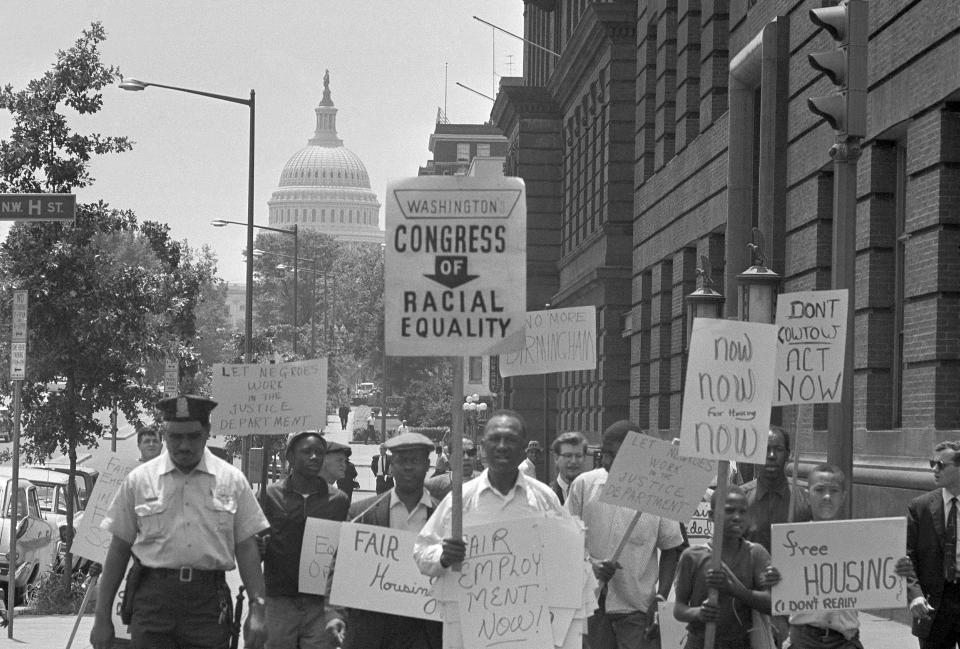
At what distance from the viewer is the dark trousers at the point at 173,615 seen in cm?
832

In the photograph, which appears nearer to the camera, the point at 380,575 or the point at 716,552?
the point at 716,552

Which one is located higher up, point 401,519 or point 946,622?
point 401,519

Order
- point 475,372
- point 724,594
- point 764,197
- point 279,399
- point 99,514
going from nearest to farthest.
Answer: point 724,594
point 99,514
point 279,399
point 764,197
point 475,372

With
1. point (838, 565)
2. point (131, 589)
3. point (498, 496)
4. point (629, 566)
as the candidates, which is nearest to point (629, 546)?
point (629, 566)

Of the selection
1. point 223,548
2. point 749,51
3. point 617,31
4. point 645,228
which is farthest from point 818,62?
point 617,31

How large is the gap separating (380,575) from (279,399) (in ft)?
12.0

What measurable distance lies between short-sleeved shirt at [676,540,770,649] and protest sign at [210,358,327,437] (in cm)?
422

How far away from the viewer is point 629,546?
405 inches

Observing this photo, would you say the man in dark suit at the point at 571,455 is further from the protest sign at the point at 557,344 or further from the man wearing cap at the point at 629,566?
the man wearing cap at the point at 629,566

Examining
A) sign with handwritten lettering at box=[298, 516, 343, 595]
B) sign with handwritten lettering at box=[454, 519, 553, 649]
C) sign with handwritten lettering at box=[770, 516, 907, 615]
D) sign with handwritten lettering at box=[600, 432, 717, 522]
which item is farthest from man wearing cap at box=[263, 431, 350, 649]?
sign with handwritten lettering at box=[770, 516, 907, 615]

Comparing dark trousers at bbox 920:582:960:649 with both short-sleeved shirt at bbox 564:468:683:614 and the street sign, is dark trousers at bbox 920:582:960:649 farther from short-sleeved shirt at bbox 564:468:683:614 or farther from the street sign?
the street sign

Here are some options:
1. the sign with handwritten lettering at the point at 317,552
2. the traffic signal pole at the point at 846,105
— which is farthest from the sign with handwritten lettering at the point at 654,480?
the traffic signal pole at the point at 846,105

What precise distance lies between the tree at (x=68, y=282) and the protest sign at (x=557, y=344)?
30.4 feet

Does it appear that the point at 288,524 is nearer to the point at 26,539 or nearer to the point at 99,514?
the point at 99,514
